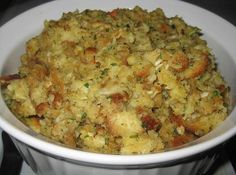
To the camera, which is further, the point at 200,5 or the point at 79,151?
the point at 200,5

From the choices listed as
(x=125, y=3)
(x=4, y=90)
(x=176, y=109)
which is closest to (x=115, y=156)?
(x=176, y=109)

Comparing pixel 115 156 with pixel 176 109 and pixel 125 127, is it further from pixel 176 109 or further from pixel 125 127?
pixel 176 109

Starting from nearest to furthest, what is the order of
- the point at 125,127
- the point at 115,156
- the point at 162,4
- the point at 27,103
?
the point at 115,156, the point at 125,127, the point at 27,103, the point at 162,4

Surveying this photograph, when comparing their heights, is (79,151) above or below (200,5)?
above

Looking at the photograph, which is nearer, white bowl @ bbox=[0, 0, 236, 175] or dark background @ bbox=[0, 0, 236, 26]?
white bowl @ bbox=[0, 0, 236, 175]

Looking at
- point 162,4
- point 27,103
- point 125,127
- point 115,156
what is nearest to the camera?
point 115,156

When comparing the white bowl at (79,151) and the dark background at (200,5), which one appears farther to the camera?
the dark background at (200,5)

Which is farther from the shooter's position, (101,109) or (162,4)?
(162,4)

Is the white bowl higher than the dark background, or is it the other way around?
the white bowl
